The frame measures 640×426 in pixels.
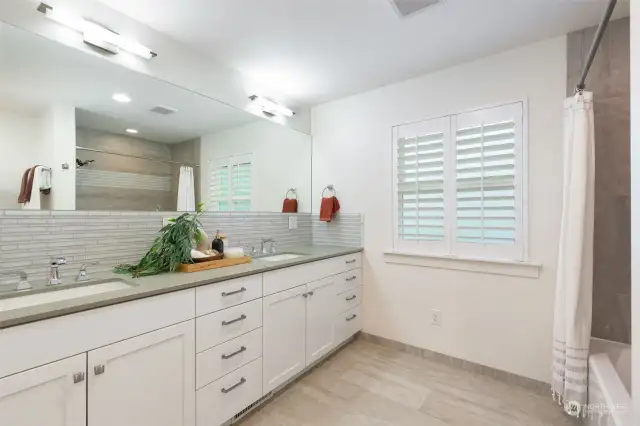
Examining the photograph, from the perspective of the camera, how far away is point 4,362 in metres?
0.97

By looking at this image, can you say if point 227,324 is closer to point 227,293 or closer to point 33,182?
point 227,293

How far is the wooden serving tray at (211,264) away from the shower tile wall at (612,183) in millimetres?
2229

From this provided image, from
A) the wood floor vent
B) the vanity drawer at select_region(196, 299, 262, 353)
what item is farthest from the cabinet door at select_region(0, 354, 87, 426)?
the wood floor vent

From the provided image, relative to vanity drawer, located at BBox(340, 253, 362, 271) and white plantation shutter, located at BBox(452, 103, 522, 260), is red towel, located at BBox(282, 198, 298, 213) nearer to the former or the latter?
vanity drawer, located at BBox(340, 253, 362, 271)

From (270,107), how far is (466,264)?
6.85ft

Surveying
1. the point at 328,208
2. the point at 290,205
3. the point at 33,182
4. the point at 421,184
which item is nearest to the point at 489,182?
the point at 421,184

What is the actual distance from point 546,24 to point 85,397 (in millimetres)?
3004

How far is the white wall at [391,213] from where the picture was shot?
2043 millimetres

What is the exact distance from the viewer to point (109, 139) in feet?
5.93

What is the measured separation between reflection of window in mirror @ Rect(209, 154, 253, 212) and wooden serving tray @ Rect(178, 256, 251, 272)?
1.73 feet

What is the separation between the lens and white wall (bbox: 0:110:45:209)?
139 centimetres

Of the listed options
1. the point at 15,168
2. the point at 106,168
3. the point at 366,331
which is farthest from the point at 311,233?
the point at 15,168

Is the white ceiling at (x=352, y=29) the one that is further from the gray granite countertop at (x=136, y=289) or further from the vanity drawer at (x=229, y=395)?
the vanity drawer at (x=229, y=395)

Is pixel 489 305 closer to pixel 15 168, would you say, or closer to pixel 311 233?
pixel 311 233
